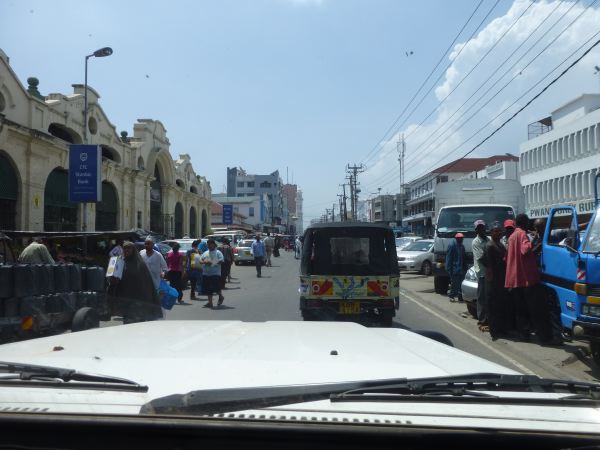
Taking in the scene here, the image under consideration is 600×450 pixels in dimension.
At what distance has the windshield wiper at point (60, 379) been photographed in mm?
2030

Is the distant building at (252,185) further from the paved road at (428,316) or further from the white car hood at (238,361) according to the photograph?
the white car hood at (238,361)

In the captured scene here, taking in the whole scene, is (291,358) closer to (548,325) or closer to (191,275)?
(548,325)

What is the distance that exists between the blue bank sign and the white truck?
12917 mm

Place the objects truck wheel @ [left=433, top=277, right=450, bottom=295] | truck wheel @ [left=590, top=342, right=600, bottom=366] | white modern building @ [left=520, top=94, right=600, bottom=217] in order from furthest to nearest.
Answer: white modern building @ [left=520, top=94, right=600, bottom=217]
truck wheel @ [left=433, top=277, right=450, bottom=295]
truck wheel @ [left=590, top=342, right=600, bottom=366]

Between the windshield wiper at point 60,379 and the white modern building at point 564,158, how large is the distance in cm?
4035

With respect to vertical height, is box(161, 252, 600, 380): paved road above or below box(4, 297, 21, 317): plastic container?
below

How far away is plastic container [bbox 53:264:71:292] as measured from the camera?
29.9 ft

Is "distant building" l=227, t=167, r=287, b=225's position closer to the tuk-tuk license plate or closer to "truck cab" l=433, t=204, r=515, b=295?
"truck cab" l=433, t=204, r=515, b=295

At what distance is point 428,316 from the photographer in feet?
43.3

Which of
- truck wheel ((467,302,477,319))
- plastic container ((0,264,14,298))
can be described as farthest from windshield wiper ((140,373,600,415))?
truck wheel ((467,302,477,319))

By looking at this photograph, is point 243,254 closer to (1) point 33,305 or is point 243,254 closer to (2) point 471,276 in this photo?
(2) point 471,276

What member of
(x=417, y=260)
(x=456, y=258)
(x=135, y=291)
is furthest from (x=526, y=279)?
(x=417, y=260)

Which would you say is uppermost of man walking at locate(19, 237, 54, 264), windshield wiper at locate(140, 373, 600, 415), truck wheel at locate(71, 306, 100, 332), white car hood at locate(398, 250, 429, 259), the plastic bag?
man walking at locate(19, 237, 54, 264)

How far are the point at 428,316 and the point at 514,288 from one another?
13.8 ft
